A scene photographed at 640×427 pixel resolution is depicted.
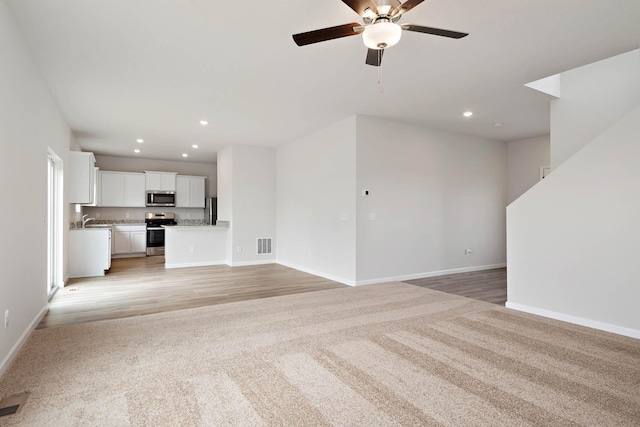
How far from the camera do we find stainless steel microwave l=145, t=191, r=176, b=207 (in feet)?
29.7

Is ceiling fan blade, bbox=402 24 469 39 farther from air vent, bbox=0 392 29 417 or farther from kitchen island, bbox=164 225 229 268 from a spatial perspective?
kitchen island, bbox=164 225 229 268

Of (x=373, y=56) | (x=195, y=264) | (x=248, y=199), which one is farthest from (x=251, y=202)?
(x=373, y=56)

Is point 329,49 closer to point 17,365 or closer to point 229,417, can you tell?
point 229,417

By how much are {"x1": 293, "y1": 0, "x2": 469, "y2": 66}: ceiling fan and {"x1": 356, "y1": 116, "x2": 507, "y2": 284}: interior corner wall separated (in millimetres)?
2932

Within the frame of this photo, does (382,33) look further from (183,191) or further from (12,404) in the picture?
(183,191)

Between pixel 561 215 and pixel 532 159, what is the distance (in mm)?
3718

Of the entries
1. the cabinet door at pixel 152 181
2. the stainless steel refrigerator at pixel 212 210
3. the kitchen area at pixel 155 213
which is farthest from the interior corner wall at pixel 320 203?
the cabinet door at pixel 152 181

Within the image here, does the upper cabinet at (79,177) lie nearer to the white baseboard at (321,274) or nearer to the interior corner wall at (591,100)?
the white baseboard at (321,274)

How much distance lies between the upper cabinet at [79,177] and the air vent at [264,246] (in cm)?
334

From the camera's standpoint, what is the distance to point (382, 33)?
216 cm

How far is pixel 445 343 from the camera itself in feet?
9.50

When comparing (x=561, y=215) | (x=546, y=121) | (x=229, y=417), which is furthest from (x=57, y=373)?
(x=546, y=121)

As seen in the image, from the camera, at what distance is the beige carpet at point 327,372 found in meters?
1.87

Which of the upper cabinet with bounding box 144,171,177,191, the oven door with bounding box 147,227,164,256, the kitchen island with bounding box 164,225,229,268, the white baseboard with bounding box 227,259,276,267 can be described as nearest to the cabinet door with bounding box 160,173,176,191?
the upper cabinet with bounding box 144,171,177,191
